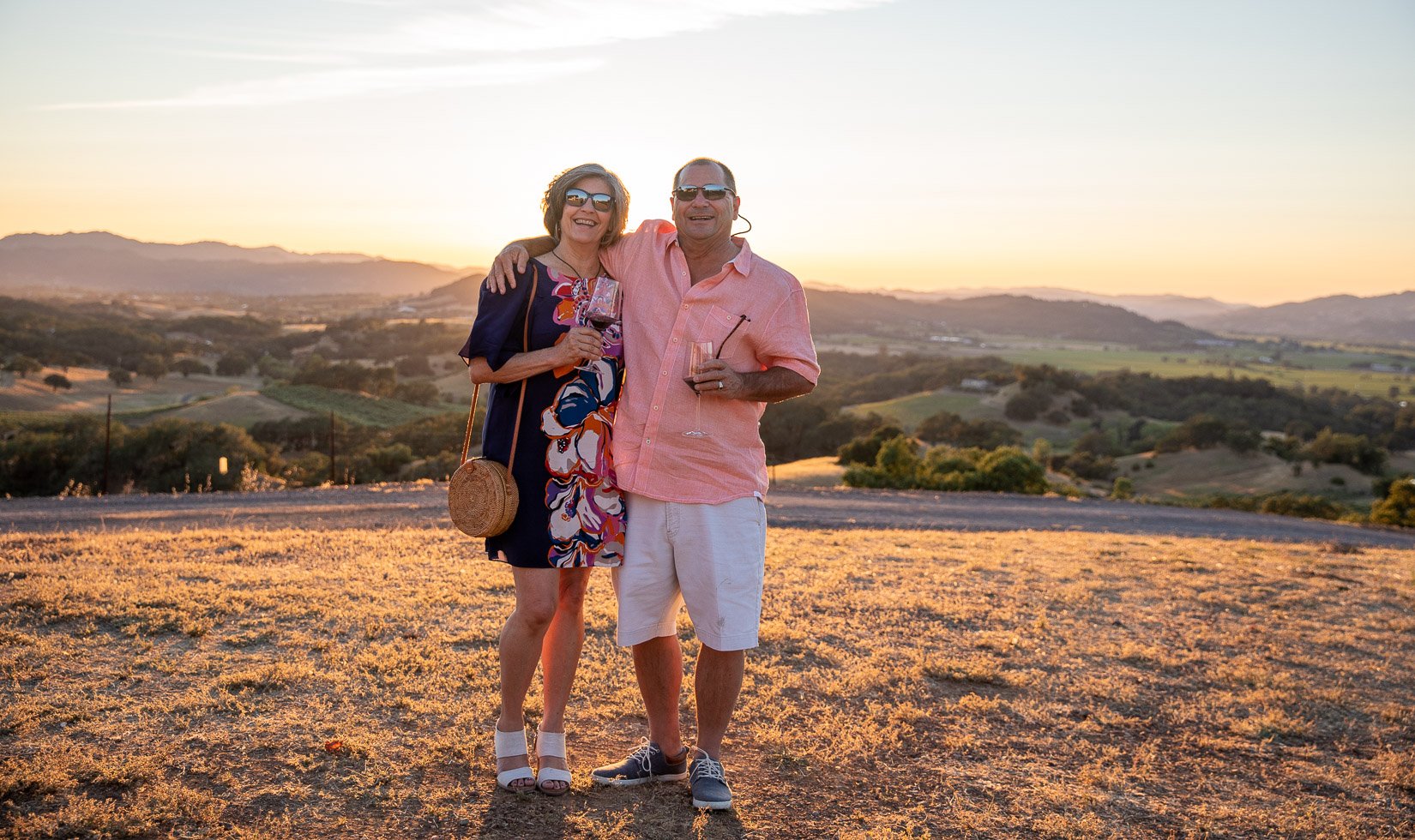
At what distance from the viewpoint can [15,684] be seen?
165 inches

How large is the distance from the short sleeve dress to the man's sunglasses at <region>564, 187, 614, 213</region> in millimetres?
246

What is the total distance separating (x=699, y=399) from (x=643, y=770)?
1527 millimetres

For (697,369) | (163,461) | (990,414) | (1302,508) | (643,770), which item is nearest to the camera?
(697,369)

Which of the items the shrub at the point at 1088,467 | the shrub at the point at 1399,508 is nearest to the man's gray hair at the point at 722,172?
the shrub at the point at 1399,508

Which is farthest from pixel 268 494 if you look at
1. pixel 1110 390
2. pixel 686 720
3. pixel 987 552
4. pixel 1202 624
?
pixel 1110 390

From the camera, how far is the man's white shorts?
3318mm

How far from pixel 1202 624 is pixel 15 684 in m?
7.15

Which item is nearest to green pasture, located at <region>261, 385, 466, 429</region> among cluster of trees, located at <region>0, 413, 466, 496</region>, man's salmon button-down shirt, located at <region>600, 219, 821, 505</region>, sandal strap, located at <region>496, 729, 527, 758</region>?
cluster of trees, located at <region>0, 413, 466, 496</region>

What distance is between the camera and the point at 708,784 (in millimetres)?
3562

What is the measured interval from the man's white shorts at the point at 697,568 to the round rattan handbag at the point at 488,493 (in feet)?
1.42

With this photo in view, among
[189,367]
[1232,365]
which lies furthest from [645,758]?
[1232,365]

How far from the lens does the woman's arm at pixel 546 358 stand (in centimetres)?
316

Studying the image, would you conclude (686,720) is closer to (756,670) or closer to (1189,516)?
(756,670)

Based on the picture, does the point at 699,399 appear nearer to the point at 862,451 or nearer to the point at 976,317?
the point at 862,451
